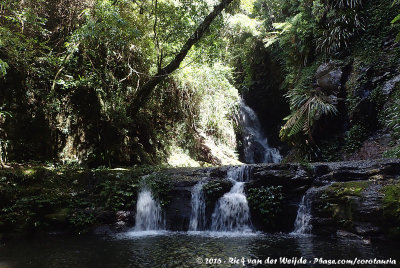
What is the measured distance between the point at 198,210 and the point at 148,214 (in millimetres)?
1342

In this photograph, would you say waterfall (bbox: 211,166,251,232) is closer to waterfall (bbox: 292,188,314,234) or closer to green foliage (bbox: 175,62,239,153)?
waterfall (bbox: 292,188,314,234)

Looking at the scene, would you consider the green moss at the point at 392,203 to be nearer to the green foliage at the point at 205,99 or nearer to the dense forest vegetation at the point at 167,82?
the dense forest vegetation at the point at 167,82

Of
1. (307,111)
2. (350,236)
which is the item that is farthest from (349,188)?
(307,111)

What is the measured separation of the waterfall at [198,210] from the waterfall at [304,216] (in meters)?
2.25

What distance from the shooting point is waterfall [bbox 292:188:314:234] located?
20.3 ft

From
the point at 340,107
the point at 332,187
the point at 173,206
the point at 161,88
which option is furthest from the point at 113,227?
the point at 340,107

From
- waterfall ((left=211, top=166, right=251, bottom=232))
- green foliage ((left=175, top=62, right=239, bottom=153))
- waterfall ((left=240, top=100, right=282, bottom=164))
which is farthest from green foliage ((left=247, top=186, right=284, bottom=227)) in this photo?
waterfall ((left=240, top=100, right=282, bottom=164))

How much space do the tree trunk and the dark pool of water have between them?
5625 millimetres

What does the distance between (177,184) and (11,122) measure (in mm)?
5348

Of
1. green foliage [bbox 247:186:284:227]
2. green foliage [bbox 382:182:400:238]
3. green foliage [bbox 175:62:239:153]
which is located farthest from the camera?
green foliage [bbox 175:62:239:153]

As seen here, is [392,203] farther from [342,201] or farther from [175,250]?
[175,250]

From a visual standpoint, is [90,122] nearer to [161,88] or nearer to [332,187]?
[161,88]

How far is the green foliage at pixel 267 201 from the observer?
6.74 metres

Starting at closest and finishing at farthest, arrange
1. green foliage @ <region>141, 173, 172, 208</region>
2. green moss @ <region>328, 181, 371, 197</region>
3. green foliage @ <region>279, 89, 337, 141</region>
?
green moss @ <region>328, 181, 371, 197</region> → green foliage @ <region>141, 173, 172, 208</region> → green foliage @ <region>279, 89, 337, 141</region>
